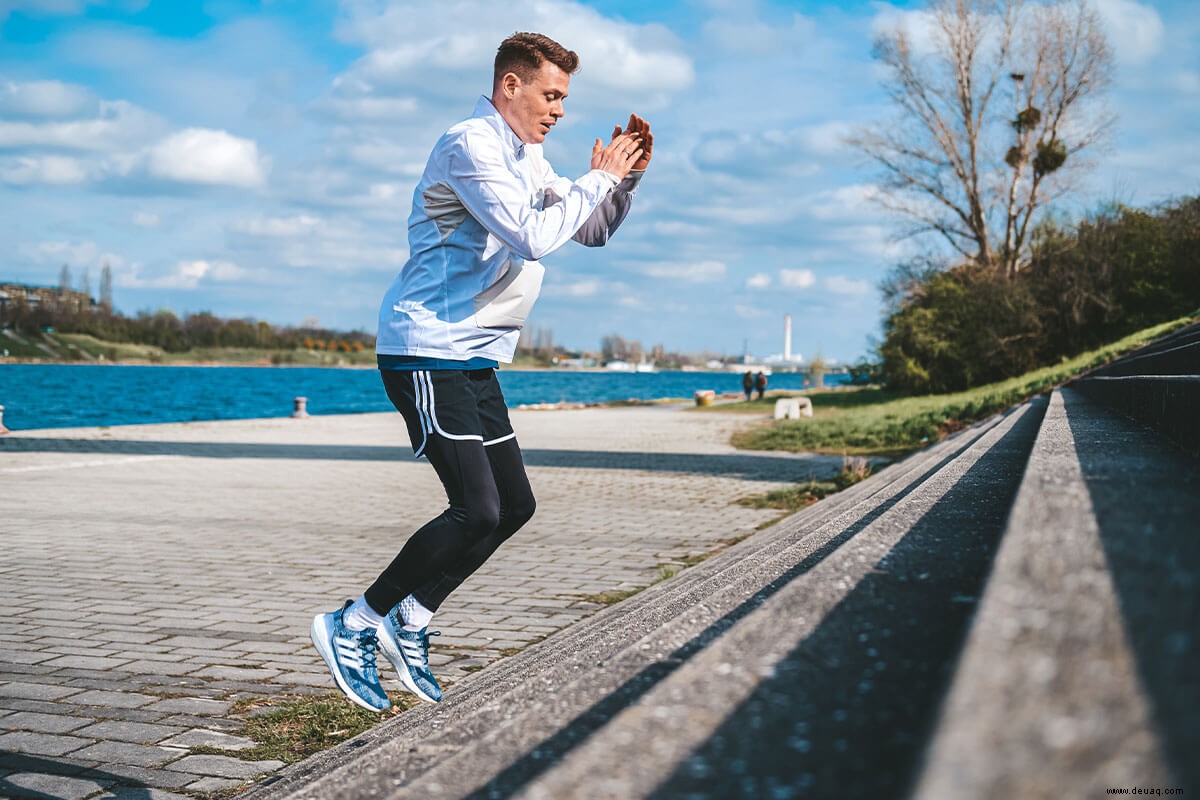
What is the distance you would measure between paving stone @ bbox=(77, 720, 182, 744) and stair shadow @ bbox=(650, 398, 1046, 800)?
284 cm

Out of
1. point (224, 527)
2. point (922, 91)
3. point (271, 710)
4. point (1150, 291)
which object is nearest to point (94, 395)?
point (922, 91)

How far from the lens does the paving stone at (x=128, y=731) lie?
147 inches

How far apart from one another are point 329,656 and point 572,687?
1.77 m

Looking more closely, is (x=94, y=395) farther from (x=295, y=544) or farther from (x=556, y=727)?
(x=556, y=727)

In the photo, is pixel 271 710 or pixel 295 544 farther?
pixel 295 544

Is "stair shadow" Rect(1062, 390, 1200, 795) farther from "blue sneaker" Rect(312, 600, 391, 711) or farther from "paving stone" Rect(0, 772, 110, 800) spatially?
"paving stone" Rect(0, 772, 110, 800)

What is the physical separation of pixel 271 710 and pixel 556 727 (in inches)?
101

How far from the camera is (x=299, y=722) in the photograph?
12.9 ft

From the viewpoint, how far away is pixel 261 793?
3.06 m

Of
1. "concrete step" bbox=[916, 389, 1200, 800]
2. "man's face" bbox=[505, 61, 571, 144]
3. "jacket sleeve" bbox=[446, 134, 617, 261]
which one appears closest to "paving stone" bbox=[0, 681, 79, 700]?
"jacket sleeve" bbox=[446, 134, 617, 261]

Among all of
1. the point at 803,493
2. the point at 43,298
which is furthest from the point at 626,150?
the point at 43,298

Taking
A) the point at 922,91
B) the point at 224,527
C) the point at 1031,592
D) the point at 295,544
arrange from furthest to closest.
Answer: the point at 922,91
the point at 224,527
the point at 295,544
the point at 1031,592

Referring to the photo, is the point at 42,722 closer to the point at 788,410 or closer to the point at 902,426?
the point at 902,426

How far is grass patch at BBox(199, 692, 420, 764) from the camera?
3.61 metres
